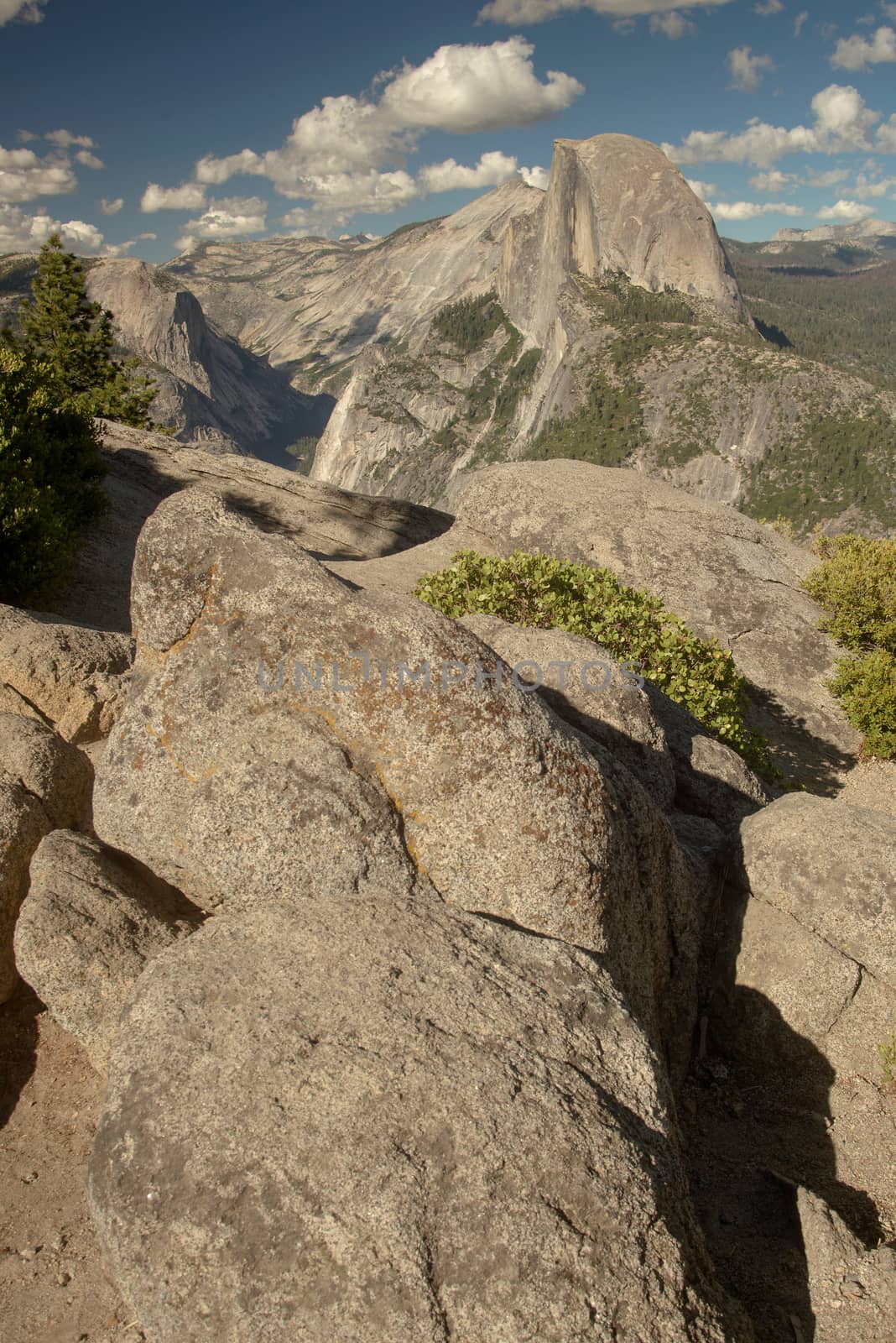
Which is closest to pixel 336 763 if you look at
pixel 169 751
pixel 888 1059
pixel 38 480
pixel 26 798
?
pixel 169 751

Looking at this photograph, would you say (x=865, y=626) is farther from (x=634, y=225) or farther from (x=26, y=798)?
(x=634, y=225)

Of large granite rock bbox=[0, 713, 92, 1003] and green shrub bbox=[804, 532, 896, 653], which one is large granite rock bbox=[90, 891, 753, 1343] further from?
green shrub bbox=[804, 532, 896, 653]

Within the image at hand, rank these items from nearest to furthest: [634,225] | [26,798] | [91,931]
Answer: [91,931], [26,798], [634,225]

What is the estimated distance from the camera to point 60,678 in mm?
9219

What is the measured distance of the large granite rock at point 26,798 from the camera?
6.45 meters

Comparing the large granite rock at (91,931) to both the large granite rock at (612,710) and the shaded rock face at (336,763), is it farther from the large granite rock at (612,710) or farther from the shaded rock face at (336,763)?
the large granite rock at (612,710)

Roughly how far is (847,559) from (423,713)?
50.3ft

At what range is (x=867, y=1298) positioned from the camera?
5016 millimetres

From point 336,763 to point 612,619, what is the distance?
7416 millimetres

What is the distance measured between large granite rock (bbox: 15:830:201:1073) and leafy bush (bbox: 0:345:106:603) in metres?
10.3

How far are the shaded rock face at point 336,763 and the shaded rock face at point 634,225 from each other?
601 feet

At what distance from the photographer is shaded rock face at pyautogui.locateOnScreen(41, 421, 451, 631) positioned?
23.5 meters

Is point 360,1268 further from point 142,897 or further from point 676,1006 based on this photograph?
point 676,1006

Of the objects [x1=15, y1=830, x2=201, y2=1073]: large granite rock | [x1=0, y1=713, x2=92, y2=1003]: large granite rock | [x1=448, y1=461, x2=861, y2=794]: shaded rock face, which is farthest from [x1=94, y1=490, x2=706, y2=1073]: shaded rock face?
[x1=448, y1=461, x2=861, y2=794]: shaded rock face
